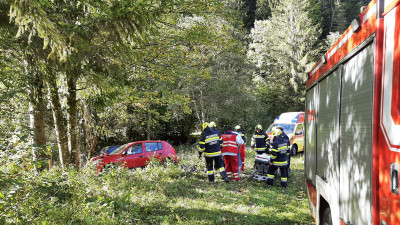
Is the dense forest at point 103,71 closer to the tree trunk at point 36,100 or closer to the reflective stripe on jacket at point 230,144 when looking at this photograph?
the tree trunk at point 36,100

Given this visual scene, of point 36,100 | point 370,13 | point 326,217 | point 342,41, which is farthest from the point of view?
point 36,100

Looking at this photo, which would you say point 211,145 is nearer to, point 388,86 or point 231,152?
point 231,152

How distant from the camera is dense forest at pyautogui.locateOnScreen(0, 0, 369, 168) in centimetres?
459

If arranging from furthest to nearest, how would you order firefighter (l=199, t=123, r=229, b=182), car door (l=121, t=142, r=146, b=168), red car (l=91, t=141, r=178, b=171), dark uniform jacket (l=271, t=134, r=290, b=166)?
1. car door (l=121, t=142, r=146, b=168)
2. red car (l=91, t=141, r=178, b=171)
3. firefighter (l=199, t=123, r=229, b=182)
4. dark uniform jacket (l=271, t=134, r=290, b=166)

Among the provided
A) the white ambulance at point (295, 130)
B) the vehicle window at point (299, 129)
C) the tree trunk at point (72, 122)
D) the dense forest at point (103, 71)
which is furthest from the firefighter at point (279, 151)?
the vehicle window at point (299, 129)

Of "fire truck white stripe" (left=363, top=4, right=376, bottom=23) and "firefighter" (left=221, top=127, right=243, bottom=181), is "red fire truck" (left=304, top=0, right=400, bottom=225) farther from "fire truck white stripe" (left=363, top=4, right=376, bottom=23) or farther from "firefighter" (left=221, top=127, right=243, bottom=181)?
"firefighter" (left=221, top=127, right=243, bottom=181)

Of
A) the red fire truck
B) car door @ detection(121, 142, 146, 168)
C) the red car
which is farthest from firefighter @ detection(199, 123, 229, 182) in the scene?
the red fire truck

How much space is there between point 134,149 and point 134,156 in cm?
32

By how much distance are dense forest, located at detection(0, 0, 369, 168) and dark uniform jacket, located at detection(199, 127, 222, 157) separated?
253 cm

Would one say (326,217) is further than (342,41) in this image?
Yes

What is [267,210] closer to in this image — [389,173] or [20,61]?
[389,173]

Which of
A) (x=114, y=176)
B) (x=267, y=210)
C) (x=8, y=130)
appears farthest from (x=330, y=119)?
(x=114, y=176)

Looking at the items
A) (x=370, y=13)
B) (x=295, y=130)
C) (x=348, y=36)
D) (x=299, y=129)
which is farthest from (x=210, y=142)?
(x=299, y=129)

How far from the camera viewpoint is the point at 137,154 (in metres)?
11.8
